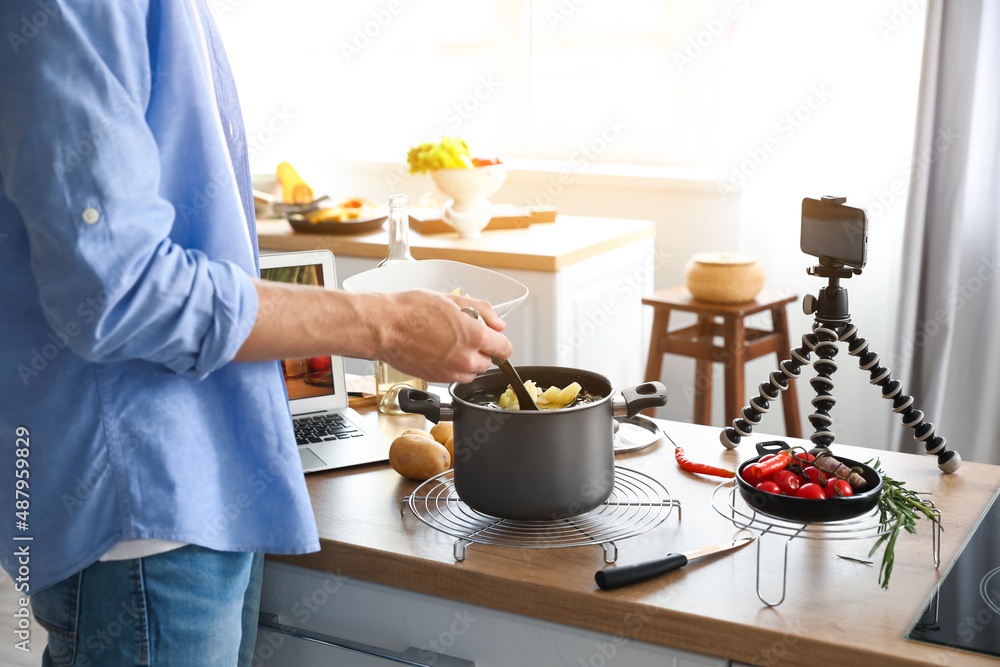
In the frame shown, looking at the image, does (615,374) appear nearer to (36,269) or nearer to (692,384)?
(692,384)

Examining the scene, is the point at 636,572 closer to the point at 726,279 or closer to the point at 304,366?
the point at 304,366

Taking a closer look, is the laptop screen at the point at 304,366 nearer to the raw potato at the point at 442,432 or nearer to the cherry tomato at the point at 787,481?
the raw potato at the point at 442,432

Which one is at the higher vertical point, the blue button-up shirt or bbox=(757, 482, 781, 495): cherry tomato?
the blue button-up shirt

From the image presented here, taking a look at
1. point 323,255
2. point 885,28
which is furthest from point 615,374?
point 323,255

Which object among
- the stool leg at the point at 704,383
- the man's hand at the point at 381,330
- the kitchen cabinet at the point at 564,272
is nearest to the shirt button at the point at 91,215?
the man's hand at the point at 381,330

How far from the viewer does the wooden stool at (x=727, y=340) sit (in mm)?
2736

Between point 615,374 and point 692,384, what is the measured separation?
0.52 meters

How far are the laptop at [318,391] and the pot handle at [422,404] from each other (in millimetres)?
212

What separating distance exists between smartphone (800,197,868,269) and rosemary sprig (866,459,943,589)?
255mm

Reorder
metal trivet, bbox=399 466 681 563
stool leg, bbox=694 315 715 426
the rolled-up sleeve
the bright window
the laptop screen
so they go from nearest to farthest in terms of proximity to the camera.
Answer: the rolled-up sleeve < metal trivet, bbox=399 466 681 563 < the laptop screen < stool leg, bbox=694 315 715 426 < the bright window

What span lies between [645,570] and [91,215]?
57cm

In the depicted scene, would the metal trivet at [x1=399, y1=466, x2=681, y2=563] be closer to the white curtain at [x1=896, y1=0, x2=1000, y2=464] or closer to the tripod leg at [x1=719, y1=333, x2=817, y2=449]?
the tripod leg at [x1=719, y1=333, x2=817, y2=449]

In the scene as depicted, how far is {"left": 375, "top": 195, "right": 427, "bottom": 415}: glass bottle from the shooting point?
1428 millimetres

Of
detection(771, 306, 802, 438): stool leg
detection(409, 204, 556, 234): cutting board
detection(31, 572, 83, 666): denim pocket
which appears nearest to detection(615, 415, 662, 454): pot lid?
detection(31, 572, 83, 666): denim pocket
